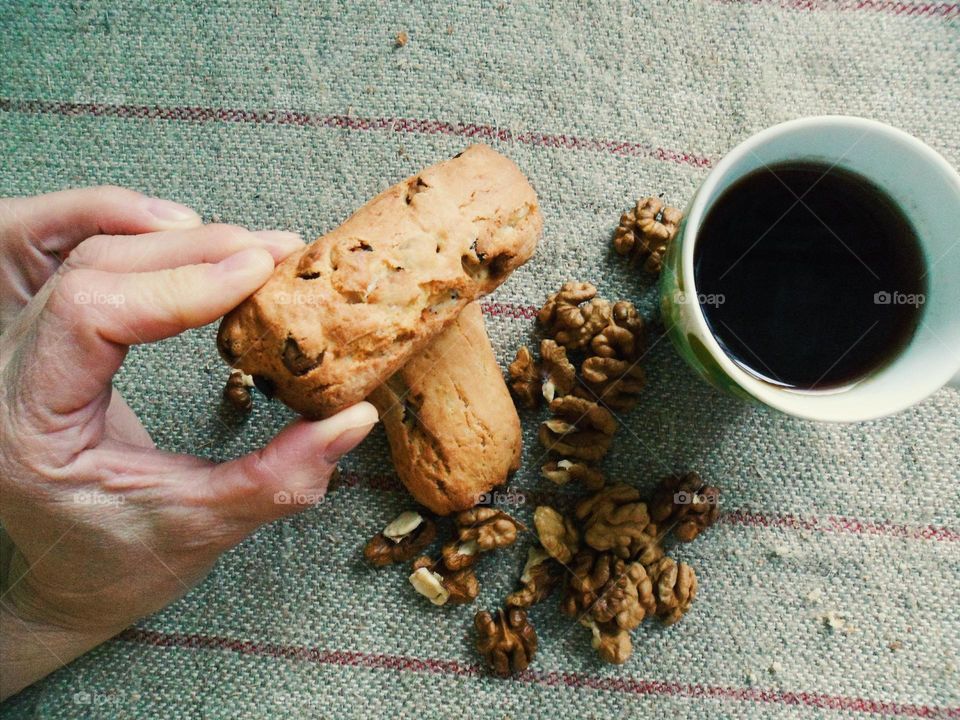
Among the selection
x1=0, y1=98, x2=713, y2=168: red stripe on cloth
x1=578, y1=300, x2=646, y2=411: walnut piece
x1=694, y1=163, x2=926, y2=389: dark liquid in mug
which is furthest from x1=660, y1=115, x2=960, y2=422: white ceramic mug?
x1=0, y1=98, x2=713, y2=168: red stripe on cloth

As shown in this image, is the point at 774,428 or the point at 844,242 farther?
the point at 774,428

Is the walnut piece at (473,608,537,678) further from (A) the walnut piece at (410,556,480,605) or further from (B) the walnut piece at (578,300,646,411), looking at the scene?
(B) the walnut piece at (578,300,646,411)

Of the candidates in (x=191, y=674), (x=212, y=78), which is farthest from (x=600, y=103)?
(x=191, y=674)

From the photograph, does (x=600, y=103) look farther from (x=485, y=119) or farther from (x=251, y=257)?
(x=251, y=257)

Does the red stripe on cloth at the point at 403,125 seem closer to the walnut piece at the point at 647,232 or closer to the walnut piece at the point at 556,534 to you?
the walnut piece at the point at 647,232

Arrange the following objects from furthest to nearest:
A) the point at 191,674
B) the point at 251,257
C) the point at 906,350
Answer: the point at 191,674
the point at 906,350
the point at 251,257

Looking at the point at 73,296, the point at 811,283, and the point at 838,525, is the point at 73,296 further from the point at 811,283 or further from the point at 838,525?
the point at 838,525

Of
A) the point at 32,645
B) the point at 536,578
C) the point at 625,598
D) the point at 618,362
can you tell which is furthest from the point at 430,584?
the point at 32,645
